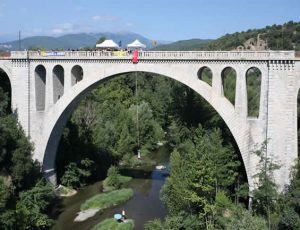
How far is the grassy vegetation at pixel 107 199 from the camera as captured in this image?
37281 mm

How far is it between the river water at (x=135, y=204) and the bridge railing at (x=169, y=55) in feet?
40.6

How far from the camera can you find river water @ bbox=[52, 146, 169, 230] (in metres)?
34.2

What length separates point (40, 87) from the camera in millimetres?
38688

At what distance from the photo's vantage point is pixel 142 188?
139 feet

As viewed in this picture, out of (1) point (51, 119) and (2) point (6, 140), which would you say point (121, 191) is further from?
(2) point (6, 140)

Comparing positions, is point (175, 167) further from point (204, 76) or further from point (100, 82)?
point (204, 76)

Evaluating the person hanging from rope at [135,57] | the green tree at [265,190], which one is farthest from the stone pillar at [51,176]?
the green tree at [265,190]

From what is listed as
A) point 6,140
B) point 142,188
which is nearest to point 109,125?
point 142,188

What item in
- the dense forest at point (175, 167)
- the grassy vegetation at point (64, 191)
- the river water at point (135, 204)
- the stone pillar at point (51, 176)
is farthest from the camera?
the grassy vegetation at point (64, 191)

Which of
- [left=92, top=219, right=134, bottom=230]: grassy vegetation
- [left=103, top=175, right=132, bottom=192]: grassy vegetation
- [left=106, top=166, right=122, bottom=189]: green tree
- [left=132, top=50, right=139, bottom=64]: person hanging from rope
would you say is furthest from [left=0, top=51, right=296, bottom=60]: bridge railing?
[left=103, top=175, right=132, bottom=192]: grassy vegetation

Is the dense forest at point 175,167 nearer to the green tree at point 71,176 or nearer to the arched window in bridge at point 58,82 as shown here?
the green tree at point 71,176

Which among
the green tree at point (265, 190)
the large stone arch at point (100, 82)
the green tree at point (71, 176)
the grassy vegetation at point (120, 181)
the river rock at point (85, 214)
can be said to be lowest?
the river rock at point (85, 214)

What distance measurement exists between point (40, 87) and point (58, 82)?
5.69 feet

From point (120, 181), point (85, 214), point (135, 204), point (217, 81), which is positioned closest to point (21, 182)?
point (85, 214)
